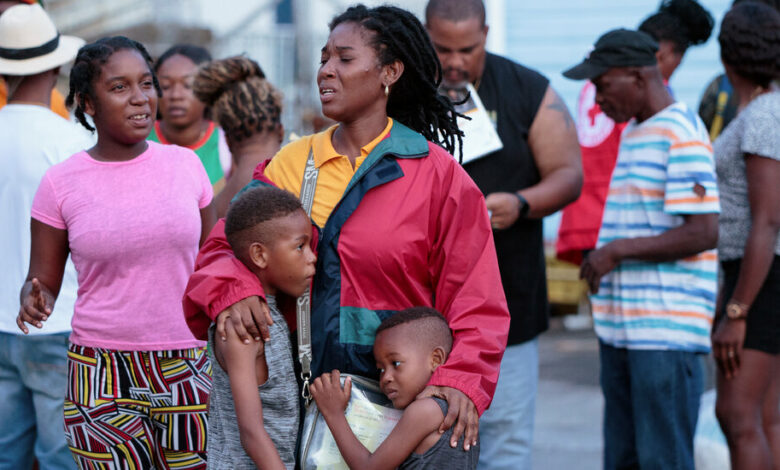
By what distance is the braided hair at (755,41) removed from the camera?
455 centimetres

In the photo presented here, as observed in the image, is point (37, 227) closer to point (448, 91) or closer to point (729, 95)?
point (448, 91)

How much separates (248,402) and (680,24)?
3907 millimetres

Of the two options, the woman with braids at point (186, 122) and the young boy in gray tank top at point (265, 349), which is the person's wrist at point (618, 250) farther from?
the woman with braids at point (186, 122)

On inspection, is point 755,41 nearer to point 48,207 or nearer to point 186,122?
point 186,122

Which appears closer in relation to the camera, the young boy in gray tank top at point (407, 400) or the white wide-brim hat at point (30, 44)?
the young boy in gray tank top at point (407, 400)

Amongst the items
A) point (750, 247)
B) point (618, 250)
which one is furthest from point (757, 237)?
point (618, 250)

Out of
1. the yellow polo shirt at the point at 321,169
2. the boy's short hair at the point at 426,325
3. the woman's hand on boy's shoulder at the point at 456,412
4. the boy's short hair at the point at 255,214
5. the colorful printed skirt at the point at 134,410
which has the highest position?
the yellow polo shirt at the point at 321,169

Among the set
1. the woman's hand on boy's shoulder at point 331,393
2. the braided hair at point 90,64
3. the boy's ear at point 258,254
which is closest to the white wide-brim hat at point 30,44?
the braided hair at point 90,64

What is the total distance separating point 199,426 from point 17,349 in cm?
102

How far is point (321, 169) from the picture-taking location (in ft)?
9.68

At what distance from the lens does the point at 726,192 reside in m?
4.59

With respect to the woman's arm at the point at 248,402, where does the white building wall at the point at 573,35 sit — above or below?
above

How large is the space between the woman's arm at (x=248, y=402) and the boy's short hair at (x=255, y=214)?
26cm

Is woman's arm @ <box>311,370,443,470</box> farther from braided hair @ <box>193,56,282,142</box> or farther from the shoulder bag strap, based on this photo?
braided hair @ <box>193,56,282,142</box>
